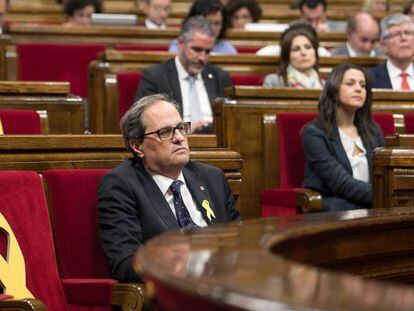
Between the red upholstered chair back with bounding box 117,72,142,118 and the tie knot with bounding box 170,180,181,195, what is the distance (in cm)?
157

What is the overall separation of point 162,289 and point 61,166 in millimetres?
1229

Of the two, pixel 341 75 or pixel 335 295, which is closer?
pixel 335 295

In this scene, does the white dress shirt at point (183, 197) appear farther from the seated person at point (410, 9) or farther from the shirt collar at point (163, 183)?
the seated person at point (410, 9)

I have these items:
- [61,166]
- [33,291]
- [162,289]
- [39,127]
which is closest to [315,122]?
[39,127]

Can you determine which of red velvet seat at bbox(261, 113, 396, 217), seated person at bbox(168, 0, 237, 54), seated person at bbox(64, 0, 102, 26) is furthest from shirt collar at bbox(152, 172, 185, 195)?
seated person at bbox(64, 0, 102, 26)

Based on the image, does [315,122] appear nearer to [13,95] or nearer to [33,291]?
[13,95]

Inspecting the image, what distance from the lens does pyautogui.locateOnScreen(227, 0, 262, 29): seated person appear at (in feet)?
16.7

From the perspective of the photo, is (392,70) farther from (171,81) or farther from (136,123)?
(136,123)

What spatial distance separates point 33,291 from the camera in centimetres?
196

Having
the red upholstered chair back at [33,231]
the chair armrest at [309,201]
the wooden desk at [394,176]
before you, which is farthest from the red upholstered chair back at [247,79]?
the red upholstered chair back at [33,231]

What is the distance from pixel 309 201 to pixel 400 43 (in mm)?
1185

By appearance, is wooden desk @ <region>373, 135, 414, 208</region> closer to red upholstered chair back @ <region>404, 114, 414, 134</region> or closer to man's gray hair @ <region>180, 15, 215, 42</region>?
red upholstered chair back @ <region>404, 114, 414, 134</region>

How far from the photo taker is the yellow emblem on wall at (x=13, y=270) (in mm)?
1883

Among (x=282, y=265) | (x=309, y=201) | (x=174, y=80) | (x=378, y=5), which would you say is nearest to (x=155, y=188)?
(x=309, y=201)
